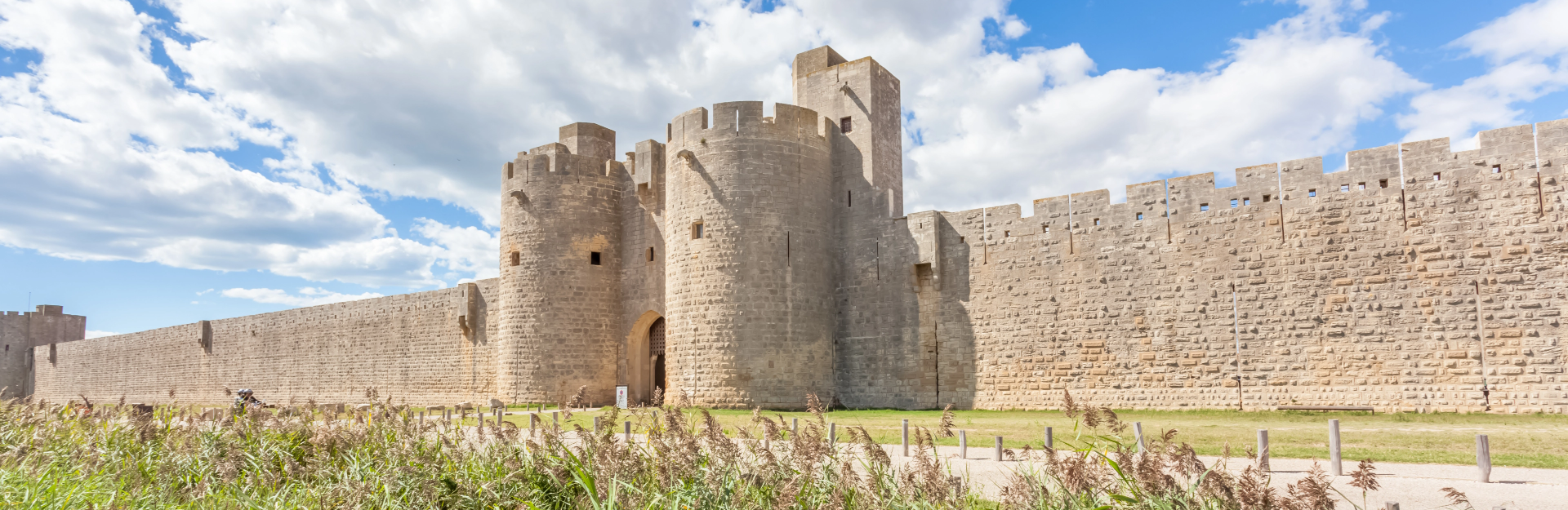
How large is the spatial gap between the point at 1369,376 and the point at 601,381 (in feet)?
54.8

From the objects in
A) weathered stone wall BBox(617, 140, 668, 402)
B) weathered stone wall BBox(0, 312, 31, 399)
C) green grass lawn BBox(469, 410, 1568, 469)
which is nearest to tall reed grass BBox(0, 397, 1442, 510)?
green grass lawn BBox(469, 410, 1568, 469)

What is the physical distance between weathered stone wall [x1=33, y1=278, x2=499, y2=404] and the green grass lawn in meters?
9.70

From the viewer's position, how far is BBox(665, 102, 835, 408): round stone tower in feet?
63.5

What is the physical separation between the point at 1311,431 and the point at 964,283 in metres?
7.84

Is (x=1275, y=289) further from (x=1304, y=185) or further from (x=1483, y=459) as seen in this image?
(x=1483, y=459)

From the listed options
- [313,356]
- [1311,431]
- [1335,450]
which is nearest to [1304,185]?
[1311,431]

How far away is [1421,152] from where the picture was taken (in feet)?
47.8

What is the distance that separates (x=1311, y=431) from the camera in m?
12.1

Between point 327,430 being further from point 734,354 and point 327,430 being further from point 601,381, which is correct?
point 601,381

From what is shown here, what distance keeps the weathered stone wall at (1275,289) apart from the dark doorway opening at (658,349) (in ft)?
20.3

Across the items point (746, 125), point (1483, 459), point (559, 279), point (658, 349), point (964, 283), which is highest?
point (746, 125)

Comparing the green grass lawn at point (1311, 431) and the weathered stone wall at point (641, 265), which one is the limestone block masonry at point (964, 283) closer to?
the weathered stone wall at point (641, 265)

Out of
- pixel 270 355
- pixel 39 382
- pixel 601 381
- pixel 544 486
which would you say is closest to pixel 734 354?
pixel 601 381

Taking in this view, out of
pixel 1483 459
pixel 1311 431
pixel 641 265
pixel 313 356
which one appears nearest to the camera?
pixel 1483 459
